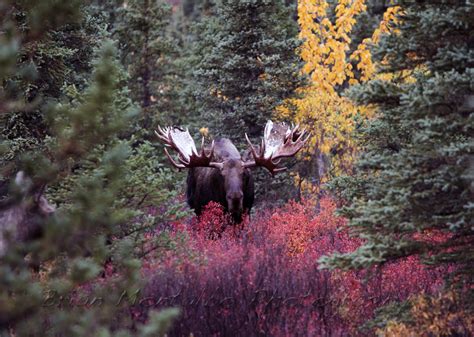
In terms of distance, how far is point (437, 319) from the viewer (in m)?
5.82

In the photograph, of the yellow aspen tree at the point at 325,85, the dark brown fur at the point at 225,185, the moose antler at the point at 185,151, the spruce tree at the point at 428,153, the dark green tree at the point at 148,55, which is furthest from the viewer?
the dark green tree at the point at 148,55

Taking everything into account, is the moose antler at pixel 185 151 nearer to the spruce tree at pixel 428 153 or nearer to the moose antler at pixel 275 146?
the moose antler at pixel 275 146

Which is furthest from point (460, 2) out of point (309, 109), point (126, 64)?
point (126, 64)

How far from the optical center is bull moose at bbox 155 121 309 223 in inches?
429

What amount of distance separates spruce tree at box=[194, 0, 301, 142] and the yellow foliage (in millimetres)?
8270

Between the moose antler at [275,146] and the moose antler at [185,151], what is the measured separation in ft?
2.10

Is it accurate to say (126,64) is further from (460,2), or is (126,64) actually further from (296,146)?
(460,2)

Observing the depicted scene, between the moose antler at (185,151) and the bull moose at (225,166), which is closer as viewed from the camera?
the bull moose at (225,166)

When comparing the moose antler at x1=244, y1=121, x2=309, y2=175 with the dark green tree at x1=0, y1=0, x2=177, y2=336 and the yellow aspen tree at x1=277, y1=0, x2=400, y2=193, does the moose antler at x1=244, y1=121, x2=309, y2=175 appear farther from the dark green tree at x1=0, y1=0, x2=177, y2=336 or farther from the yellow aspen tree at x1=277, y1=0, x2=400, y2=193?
the dark green tree at x1=0, y1=0, x2=177, y2=336

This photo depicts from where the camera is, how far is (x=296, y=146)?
1189 centimetres

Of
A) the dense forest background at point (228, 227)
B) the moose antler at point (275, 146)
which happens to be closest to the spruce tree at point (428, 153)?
the dense forest background at point (228, 227)

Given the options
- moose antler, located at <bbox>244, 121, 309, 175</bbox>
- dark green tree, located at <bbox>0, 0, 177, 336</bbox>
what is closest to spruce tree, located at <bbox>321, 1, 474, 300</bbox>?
dark green tree, located at <bbox>0, 0, 177, 336</bbox>

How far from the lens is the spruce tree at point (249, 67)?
→ 46.0ft

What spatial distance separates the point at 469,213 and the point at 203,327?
8.59 ft
